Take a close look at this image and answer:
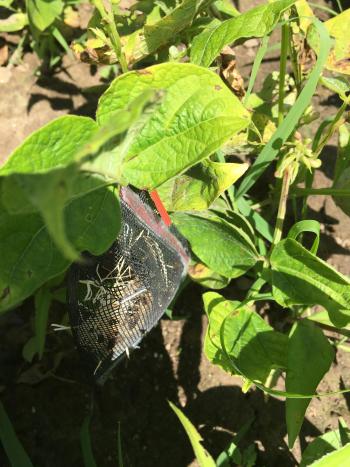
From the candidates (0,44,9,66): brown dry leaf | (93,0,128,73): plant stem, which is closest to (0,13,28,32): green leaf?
(0,44,9,66): brown dry leaf

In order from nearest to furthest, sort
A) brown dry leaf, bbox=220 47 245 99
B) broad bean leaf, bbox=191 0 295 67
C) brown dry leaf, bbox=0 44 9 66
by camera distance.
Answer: broad bean leaf, bbox=191 0 295 67
brown dry leaf, bbox=220 47 245 99
brown dry leaf, bbox=0 44 9 66

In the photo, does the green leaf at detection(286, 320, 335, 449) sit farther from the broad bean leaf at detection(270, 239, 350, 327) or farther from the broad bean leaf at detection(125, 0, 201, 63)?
the broad bean leaf at detection(125, 0, 201, 63)

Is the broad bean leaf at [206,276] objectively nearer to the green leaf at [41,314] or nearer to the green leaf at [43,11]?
the green leaf at [41,314]

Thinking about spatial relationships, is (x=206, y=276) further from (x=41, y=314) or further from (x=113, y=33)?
(x=113, y=33)

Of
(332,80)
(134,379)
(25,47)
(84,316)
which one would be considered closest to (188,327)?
(134,379)

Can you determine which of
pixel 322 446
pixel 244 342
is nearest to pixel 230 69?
pixel 244 342
